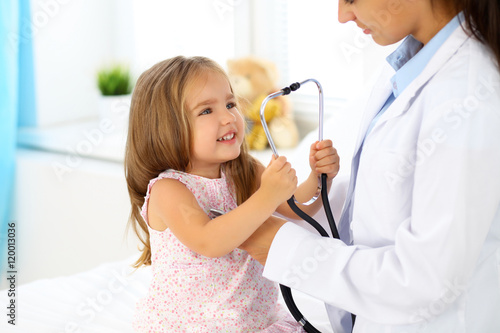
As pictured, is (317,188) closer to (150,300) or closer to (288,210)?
(288,210)

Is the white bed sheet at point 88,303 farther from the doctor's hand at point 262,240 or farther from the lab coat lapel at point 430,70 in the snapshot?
the lab coat lapel at point 430,70

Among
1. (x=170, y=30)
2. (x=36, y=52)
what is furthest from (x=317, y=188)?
(x=36, y=52)

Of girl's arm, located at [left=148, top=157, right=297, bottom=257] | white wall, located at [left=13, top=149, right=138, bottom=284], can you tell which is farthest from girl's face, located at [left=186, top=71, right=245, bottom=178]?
white wall, located at [left=13, top=149, right=138, bottom=284]

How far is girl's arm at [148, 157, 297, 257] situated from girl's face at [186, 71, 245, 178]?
0.39ft

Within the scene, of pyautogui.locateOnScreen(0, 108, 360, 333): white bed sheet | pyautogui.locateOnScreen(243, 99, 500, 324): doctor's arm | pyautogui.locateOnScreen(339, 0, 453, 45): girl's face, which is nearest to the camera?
pyautogui.locateOnScreen(243, 99, 500, 324): doctor's arm

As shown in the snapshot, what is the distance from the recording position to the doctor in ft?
3.16

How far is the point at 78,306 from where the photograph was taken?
165 cm

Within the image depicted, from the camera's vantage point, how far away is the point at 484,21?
1.00m

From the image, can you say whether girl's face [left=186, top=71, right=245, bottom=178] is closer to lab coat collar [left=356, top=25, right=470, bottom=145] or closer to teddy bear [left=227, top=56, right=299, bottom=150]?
lab coat collar [left=356, top=25, right=470, bottom=145]

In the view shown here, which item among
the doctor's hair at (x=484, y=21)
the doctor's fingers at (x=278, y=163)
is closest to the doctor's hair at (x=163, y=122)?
the doctor's fingers at (x=278, y=163)

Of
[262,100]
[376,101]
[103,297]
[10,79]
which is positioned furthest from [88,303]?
[10,79]

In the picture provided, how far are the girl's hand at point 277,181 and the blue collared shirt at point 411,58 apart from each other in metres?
0.23

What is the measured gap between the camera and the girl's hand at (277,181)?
1187 mm

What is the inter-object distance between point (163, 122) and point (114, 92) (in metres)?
2.01
